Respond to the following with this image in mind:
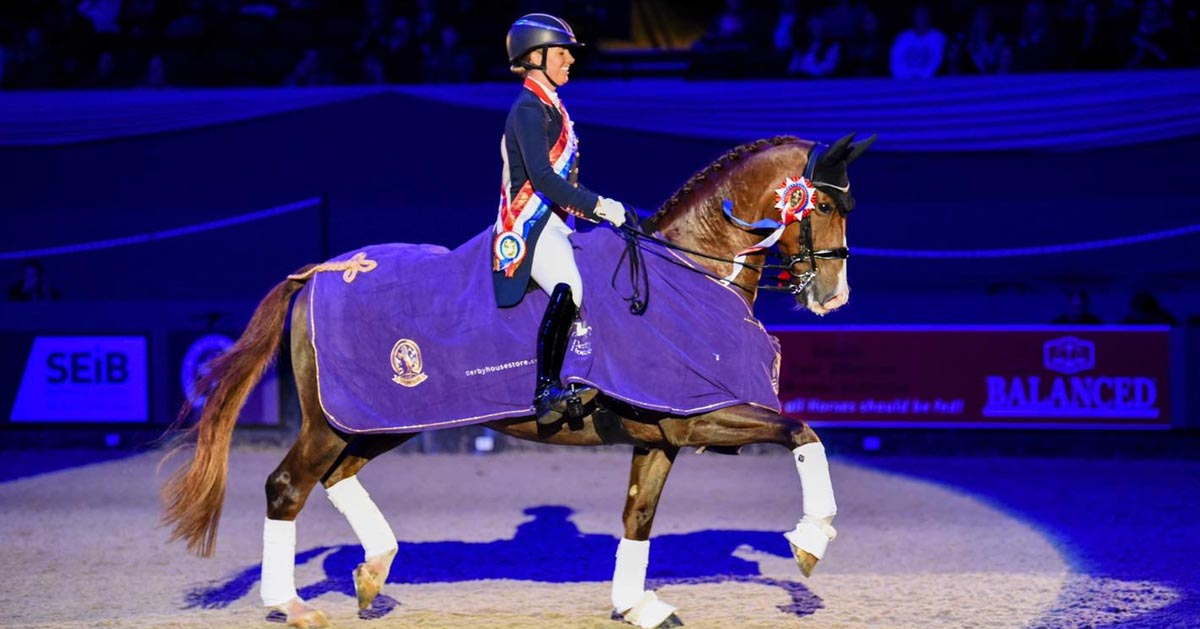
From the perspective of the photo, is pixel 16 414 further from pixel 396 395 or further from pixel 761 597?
pixel 761 597

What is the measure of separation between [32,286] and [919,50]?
24.1 ft

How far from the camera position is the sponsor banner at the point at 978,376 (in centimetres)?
952

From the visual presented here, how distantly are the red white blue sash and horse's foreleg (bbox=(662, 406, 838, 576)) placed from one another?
905mm

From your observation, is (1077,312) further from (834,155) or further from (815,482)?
(815,482)

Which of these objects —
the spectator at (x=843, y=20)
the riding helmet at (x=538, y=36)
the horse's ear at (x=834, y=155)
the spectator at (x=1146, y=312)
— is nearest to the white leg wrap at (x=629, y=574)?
the horse's ear at (x=834, y=155)

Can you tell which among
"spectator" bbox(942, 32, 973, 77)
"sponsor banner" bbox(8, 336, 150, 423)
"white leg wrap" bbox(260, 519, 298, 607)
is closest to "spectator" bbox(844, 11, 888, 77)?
"spectator" bbox(942, 32, 973, 77)

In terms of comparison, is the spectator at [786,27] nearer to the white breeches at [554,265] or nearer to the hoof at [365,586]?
the white breeches at [554,265]

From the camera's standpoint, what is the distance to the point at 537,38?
5.21 m

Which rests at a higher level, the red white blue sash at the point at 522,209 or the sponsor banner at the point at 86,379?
the red white blue sash at the point at 522,209

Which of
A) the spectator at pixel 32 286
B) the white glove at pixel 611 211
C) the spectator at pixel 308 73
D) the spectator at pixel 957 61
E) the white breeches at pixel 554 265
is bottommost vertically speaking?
the white breeches at pixel 554 265

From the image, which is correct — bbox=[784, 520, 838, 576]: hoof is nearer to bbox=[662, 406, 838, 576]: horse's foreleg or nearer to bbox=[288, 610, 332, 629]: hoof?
bbox=[662, 406, 838, 576]: horse's foreleg


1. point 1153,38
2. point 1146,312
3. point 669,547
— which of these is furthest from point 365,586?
point 1153,38

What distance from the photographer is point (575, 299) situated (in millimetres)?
5191

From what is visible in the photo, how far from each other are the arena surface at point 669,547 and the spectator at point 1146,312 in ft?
3.37
